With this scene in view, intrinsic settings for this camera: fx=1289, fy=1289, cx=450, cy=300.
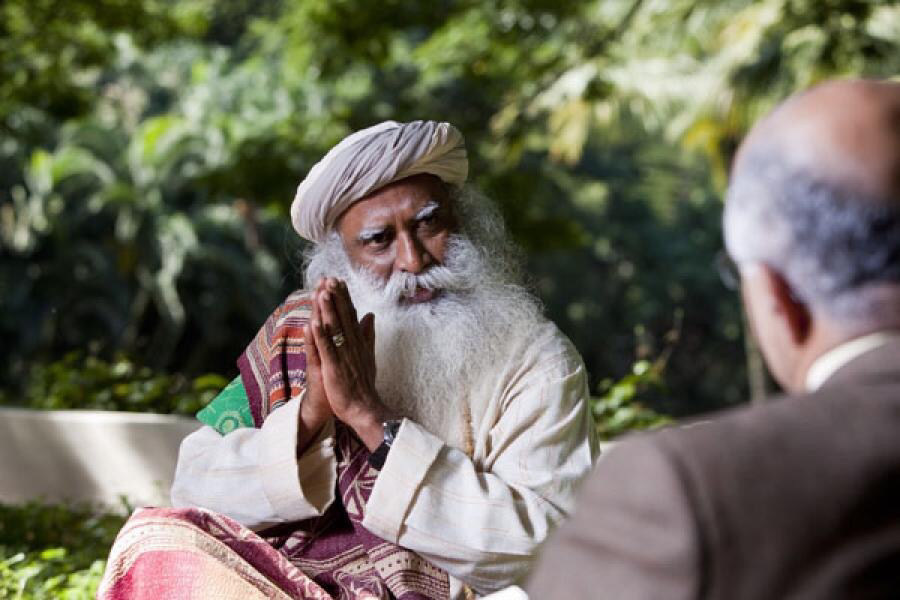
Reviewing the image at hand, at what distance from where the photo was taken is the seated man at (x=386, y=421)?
9.73 ft

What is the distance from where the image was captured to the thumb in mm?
3162

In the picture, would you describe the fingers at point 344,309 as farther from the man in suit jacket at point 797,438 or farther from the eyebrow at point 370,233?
the man in suit jacket at point 797,438

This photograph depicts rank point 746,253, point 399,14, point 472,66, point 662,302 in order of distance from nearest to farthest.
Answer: point 746,253
point 399,14
point 472,66
point 662,302

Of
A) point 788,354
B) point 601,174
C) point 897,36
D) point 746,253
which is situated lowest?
point 601,174

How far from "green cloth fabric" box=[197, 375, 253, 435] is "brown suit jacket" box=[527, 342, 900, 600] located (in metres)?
2.10

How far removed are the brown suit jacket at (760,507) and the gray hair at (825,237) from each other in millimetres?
147

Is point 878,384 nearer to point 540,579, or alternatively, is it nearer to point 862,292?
point 862,292

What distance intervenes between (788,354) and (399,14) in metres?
9.80

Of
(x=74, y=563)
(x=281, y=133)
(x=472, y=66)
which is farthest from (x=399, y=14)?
(x=74, y=563)

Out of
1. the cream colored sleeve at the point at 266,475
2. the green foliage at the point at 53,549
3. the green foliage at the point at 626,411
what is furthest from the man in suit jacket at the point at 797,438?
the green foliage at the point at 626,411

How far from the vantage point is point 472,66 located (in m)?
11.9

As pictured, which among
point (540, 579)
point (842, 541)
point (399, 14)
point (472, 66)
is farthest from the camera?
point (472, 66)

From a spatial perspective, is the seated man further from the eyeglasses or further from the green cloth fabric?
the eyeglasses

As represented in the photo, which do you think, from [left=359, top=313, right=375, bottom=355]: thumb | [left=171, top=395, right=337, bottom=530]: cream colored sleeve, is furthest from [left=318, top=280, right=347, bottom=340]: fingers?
[left=171, top=395, right=337, bottom=530]: cream colored sleeve
